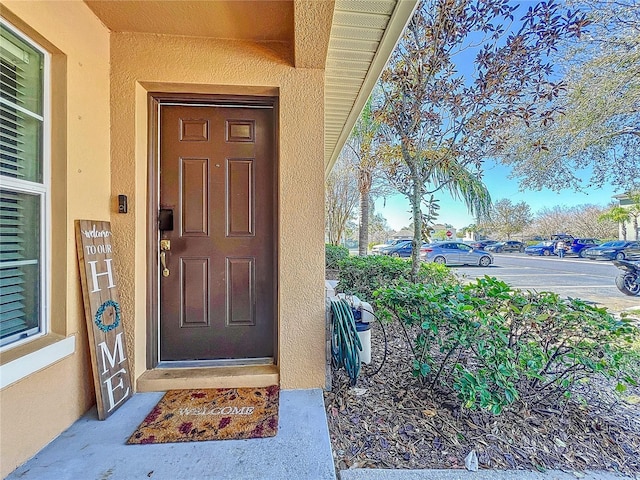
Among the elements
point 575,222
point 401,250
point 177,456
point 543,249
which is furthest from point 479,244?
point 177,456

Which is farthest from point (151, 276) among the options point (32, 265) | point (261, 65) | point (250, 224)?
point (261, 65)

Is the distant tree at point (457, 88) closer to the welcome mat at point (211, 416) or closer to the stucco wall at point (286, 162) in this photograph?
the stucco wall at point (286, 162)

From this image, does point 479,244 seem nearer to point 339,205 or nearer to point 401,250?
point 401,250

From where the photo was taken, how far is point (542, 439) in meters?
1.60

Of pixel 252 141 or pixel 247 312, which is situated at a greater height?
pixel 252 141

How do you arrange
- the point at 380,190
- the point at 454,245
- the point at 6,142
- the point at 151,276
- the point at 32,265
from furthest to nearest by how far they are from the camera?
the point at 454,245
the point at 380,190
the point at 151,276
the point at 32,265
the point at 6,142

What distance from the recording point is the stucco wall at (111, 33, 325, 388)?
78.1 inches

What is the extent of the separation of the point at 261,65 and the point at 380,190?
8.64m

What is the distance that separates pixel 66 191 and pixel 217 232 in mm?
929

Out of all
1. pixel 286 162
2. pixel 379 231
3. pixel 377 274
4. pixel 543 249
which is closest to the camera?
pixel 286 162

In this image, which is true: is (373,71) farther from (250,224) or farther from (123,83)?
(123,83)

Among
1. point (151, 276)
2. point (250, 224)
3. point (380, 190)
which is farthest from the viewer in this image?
point (380, 190)

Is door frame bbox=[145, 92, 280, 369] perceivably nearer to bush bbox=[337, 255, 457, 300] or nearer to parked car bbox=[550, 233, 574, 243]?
bush bbox=[337, 255, 457, 300]

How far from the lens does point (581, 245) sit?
527 inches
